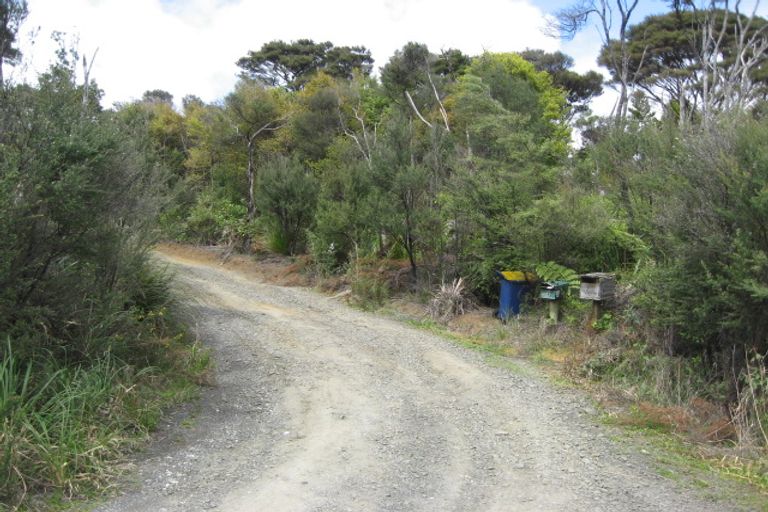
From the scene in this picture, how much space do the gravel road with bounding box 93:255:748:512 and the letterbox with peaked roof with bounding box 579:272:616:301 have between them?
186cm

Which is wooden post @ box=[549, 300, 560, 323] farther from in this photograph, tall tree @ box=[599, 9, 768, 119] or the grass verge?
tall tree @ box=[599, 9, 768, 119]

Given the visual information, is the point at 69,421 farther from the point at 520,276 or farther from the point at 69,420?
the point at 520,276

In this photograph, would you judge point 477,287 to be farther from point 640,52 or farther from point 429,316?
point 640,52

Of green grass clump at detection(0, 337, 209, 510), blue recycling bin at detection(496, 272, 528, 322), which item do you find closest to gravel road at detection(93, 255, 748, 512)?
green grass clump at detection(0, 337, 209, 510)

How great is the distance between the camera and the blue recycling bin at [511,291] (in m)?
11.0

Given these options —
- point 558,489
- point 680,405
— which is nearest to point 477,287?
point 680,405

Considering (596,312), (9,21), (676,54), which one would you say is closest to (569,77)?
(676,54)

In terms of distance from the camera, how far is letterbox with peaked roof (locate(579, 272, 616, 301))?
923cm

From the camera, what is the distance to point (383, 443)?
5551mm

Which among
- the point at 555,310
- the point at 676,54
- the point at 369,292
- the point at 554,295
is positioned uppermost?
the point at 676,54

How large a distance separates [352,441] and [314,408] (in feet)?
3.31

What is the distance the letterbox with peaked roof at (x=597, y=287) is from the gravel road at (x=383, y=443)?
1863 millimetres

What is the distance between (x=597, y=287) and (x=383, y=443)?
491cm

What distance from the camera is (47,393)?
5371mm
